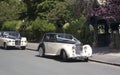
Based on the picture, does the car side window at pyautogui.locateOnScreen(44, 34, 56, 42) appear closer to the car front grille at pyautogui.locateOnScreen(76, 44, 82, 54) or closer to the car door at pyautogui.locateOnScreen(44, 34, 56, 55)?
the car door at pyautogui.locateOnScreen(44, 34, 56, 55)

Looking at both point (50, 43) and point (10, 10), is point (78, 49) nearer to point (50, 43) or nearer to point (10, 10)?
point (50, 43)

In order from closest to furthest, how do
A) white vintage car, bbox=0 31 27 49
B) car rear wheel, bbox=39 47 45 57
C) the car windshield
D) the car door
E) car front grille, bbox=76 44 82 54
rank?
1. car front grille, bbox=76 44 82 54
2. the car door
3. car rear wheel, bbox=39 47 45 57
4. white vintage car, bbox=0 31 27 49
5. the car windshield

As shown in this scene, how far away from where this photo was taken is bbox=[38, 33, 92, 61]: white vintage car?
1906cm

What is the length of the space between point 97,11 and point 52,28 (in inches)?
472

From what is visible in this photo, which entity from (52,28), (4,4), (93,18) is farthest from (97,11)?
(4,4)

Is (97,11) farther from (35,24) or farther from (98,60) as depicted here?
(35,24)

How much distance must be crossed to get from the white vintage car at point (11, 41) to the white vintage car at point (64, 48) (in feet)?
25.7

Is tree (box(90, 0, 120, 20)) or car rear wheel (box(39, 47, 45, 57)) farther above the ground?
tree (box(90, 0, 120, 20))

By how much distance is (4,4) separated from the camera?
52.1 m

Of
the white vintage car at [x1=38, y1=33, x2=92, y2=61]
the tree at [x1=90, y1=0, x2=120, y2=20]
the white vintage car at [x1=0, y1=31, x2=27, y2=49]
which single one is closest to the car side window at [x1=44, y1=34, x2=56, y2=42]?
the white vintage car at [x1=38, y1=33, x2=92, y2=61]

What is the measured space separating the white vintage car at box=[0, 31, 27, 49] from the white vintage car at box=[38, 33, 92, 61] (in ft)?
25.7

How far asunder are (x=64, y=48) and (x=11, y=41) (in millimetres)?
10871

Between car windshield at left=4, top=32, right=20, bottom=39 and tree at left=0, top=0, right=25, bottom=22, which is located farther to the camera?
tree at left=0, top=0, right=25, bottom=22

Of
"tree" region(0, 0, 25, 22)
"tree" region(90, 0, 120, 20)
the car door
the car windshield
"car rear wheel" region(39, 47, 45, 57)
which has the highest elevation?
"tree" region(0, 0, 25, 22)
